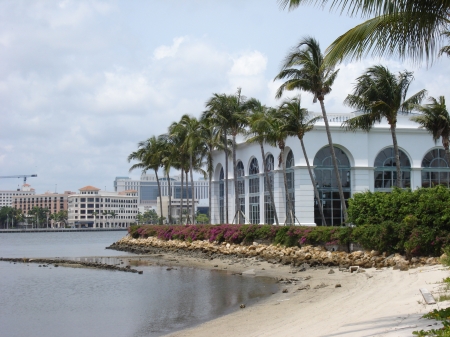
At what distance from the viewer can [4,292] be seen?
87.7 ft

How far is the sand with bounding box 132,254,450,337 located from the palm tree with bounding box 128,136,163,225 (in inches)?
1603

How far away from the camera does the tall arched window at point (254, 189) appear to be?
53.1m

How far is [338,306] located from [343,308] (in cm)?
66

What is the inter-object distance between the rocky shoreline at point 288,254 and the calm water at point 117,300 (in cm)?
407

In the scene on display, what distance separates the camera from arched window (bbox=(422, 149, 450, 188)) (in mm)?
47156

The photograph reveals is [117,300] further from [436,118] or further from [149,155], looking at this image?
[149,155]

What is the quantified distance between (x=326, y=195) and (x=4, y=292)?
88.4 feet

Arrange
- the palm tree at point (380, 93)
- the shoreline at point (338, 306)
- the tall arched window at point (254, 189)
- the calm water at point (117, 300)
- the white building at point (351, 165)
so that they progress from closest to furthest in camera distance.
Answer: the shoreline at point (338, 306) < the calm water at point (117, 300) < the palm tree at point (380, 93) < the white building at point (351, 165) < the tall arched window at point (254, 189)

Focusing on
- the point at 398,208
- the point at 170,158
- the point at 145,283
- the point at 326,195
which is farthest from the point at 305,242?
the point at 170,158

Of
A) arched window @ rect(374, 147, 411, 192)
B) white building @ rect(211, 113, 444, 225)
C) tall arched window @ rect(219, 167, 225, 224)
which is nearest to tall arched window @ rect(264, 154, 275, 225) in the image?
white building @ rect(211, 113, 444, 225)

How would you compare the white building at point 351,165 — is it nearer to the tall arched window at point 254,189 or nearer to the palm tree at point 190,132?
the tall arched window at point 254,189

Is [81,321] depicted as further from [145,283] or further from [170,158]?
[170,158]

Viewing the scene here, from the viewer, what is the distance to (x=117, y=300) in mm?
23172

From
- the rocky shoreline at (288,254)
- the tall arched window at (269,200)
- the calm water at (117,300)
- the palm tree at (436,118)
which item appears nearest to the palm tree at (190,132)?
the tall arched window at (269,200)
